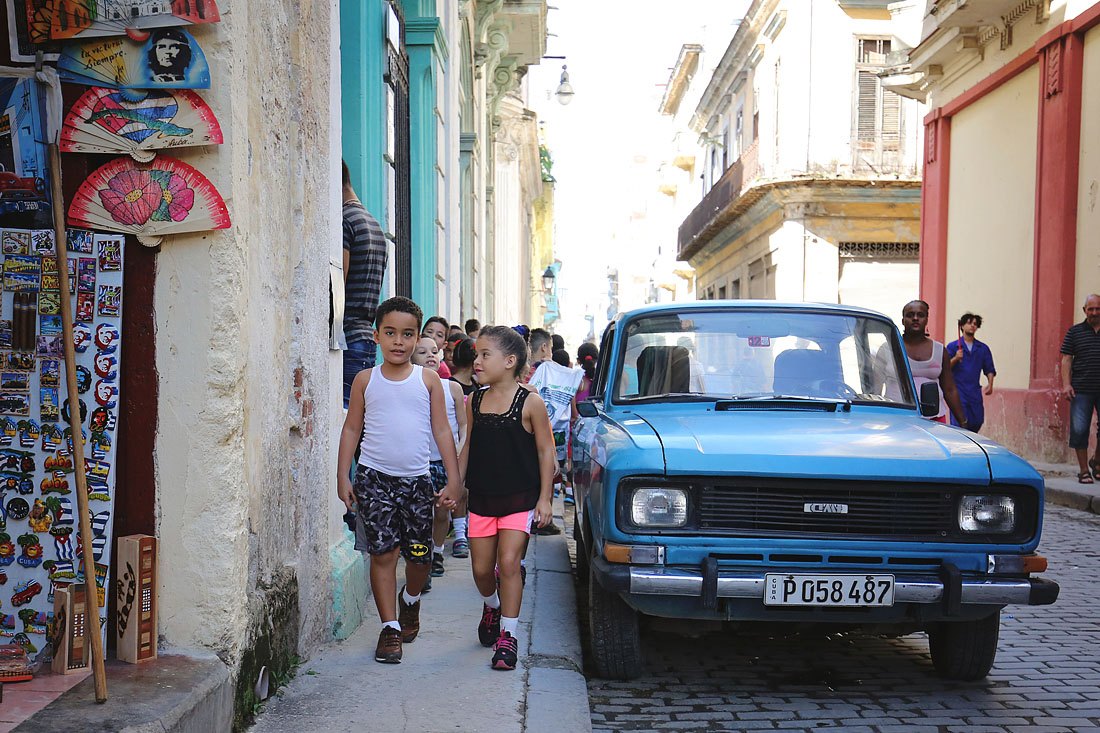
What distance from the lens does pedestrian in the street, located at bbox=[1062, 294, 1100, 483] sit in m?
11.0

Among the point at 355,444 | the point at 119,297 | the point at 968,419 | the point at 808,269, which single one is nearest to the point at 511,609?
Result: the point at 355,444

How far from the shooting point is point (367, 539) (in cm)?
486

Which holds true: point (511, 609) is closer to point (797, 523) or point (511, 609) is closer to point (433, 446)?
point (797, 523)

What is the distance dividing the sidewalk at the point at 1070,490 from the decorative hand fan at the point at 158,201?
917 centimetres

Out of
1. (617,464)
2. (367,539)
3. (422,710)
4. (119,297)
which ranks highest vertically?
(119,297)

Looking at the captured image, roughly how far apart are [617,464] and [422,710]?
3.95 ft

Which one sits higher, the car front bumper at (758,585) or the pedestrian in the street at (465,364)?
the pedestrian in the street at (465,364)

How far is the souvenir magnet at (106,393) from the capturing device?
3.59m

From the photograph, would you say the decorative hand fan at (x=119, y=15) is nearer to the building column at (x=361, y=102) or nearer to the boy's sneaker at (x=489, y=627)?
the boy's sneaker at (x=489, y=627)

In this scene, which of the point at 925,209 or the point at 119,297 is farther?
the point at 925,209

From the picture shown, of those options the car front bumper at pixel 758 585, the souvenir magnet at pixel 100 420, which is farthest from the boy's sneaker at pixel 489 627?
the souvenir magnet at pixel 100 420

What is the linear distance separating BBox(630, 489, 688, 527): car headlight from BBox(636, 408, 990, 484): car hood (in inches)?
4.7

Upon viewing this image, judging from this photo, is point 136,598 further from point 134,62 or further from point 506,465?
point 506,465

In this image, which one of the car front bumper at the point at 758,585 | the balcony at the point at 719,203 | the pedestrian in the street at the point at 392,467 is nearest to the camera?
the car front bumper at the point at 758,585
